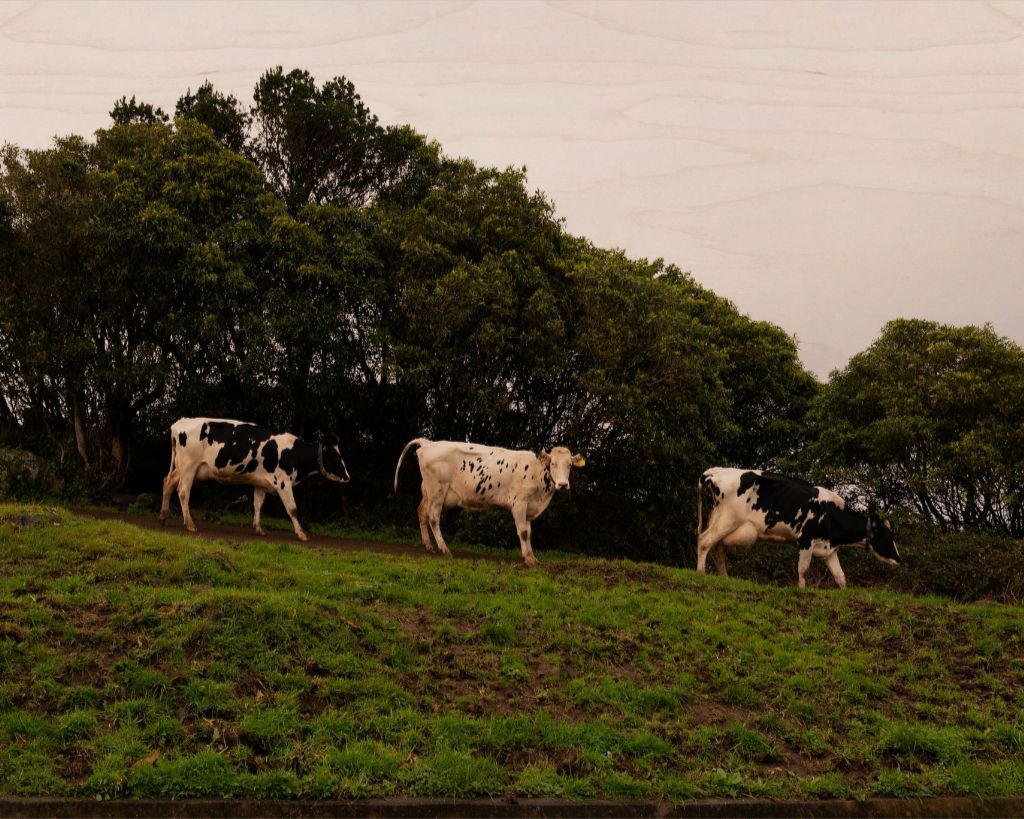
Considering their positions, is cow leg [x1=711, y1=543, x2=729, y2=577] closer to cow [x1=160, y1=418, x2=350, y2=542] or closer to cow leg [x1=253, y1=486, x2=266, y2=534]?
cow [x1=160, y1=418, x2=350, y2=542]

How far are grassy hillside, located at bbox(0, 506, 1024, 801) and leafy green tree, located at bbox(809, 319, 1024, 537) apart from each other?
595 inches

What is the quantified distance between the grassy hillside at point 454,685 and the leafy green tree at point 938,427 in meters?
15.1

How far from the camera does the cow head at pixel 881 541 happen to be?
67.4 ft

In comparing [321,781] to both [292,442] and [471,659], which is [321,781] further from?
[292,442]

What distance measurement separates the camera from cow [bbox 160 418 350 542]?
21.0 meters

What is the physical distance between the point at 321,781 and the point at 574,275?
63.4 ft

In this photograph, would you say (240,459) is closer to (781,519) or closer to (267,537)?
(267,537)

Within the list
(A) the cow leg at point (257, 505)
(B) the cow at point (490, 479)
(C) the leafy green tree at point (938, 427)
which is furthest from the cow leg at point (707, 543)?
(C) the leafy green tree at point (938, 427)

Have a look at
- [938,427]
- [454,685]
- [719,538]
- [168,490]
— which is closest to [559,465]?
[719,538]

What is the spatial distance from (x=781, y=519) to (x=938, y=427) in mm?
12587

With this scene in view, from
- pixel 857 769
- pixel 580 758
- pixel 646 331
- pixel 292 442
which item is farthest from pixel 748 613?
pixel 646 331

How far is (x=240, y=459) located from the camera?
70.2 ft

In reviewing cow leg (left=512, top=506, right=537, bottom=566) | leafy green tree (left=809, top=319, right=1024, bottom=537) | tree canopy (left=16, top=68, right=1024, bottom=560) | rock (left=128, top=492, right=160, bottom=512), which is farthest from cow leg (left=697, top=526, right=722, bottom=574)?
rock (left=128, top=492, right=160, bottom=512)

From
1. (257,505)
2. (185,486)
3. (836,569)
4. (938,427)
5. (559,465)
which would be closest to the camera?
(559,465)
